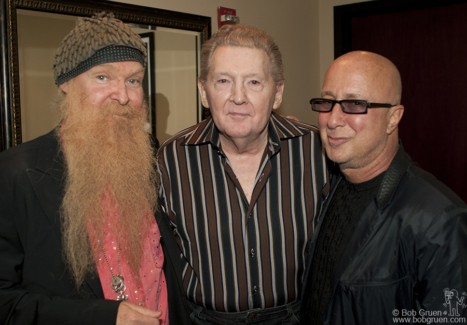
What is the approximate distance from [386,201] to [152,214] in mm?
795

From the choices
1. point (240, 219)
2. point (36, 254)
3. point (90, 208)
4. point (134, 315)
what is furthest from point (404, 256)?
point (36, 254)

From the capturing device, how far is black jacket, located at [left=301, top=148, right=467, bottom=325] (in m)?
1.30

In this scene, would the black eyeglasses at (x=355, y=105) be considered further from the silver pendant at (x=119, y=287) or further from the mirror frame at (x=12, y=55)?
the mirror frame at (x=12, y=55)

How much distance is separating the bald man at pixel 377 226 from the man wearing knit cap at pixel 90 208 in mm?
571

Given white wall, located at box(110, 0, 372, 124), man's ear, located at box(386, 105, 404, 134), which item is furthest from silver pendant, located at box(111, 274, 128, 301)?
white wall, located at box(110, 0, 372, 124)

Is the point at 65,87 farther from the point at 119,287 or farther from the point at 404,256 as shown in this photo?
the point at 404,256

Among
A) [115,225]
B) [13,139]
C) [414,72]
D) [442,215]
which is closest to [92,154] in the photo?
[115,225]

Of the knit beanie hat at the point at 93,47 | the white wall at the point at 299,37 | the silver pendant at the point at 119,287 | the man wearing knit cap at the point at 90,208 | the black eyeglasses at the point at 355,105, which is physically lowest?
the silver pendant at the point at 119,287

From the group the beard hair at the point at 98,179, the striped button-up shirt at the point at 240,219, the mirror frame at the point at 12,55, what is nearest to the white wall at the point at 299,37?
the mirror frame at the point at 12,55

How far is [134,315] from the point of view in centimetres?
134

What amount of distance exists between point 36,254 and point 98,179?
0.30m

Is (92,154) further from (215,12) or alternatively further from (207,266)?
(215,12)

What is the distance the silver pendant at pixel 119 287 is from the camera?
1442mm

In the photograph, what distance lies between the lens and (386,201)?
1479 millimetres
